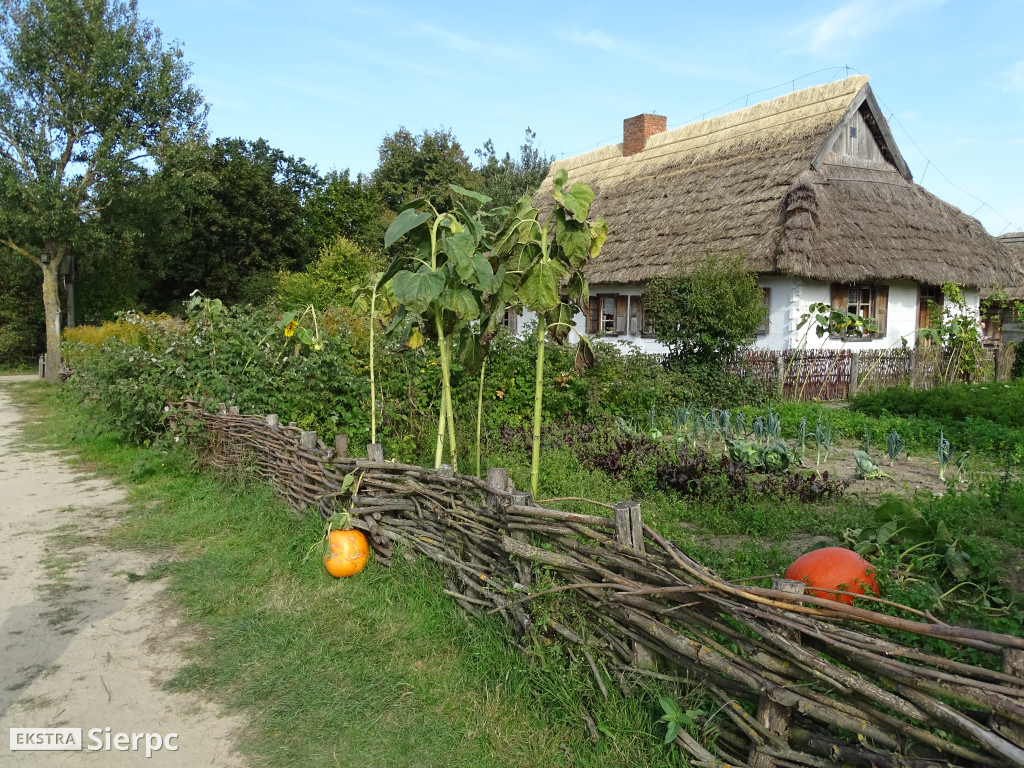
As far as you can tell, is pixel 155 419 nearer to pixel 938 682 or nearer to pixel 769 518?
pixel 769 518

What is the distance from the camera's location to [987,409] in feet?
28.4

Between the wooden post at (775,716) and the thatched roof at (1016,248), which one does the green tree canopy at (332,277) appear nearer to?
the thatched roof at (1016,248)

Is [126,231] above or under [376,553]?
above

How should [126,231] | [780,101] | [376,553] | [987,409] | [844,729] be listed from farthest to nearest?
[126,231], [780,101], [987,409], [376,553], [844,729]

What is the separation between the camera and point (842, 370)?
13102 mm

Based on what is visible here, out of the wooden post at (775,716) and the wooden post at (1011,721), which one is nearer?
the wooden post at (1011,721)

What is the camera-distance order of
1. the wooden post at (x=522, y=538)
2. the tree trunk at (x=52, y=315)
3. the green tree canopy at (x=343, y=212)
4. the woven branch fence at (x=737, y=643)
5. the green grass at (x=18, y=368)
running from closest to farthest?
Answer: the woven branch fence at (x=737, y=643)
the wooden post at (x=522, y=538)
the tree trunk at (x=52, y=315)
the green grass at (x=18, y=368)
the green tree canopy at (x=343, y=212)

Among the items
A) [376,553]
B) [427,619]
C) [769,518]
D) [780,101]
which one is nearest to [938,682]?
[427,619]

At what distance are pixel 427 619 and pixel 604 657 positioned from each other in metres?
1.26

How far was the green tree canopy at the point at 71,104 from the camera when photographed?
18.0 metres

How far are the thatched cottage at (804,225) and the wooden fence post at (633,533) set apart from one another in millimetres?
10809

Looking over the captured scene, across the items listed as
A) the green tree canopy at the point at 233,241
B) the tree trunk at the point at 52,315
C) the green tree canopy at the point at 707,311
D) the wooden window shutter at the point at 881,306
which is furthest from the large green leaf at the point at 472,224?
the green tree canopy at the point at 233,241

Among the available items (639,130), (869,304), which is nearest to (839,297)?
(869,304)

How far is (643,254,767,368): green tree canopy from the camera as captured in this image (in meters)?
10.8
